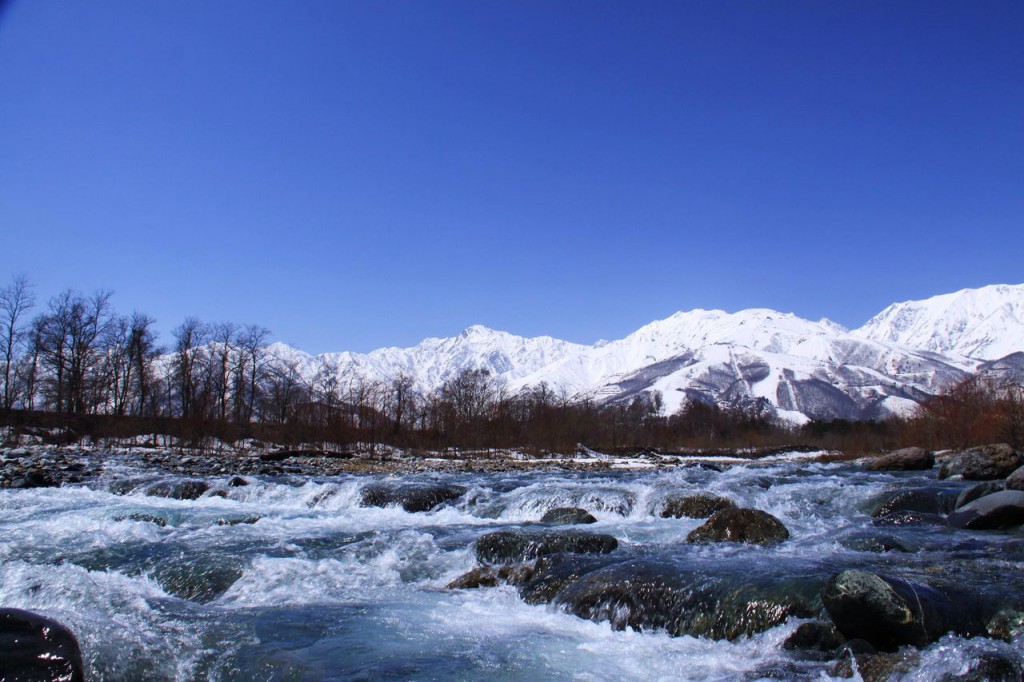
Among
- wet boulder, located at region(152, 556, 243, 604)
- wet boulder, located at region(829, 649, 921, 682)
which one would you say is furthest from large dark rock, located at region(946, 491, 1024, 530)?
wet boulder, located at region(152, 556, 243, 604)

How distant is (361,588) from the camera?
33.2 ft

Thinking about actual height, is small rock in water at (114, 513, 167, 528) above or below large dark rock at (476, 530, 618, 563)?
above

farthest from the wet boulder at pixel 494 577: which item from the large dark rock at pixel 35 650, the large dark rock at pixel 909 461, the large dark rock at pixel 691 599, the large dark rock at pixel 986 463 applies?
the large dark rock at pixel 909 461

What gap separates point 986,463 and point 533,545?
749 inches

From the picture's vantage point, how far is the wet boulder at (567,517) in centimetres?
1542

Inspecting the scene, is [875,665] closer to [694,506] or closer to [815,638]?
[815,638]

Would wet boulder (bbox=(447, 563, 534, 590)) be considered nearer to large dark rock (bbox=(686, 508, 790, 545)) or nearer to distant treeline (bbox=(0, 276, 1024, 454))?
large dark rock (bbox=(686, 508, 790, 545))

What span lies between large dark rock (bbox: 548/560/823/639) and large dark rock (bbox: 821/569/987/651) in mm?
732

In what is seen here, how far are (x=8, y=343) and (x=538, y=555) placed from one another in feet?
164

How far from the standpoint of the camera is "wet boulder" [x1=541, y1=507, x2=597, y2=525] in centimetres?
1542

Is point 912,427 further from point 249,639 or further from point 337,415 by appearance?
point 249,639

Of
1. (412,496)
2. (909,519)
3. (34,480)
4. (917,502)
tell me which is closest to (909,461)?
(917,502)

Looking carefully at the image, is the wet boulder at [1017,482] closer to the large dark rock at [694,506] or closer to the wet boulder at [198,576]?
the large dark rock at [694,506]

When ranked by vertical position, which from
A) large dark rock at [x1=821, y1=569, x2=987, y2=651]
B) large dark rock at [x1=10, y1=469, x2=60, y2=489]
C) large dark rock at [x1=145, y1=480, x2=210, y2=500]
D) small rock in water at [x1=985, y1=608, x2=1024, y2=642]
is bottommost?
small rock in water at [x1=985, y1=608, x2=1024, y2=642]
